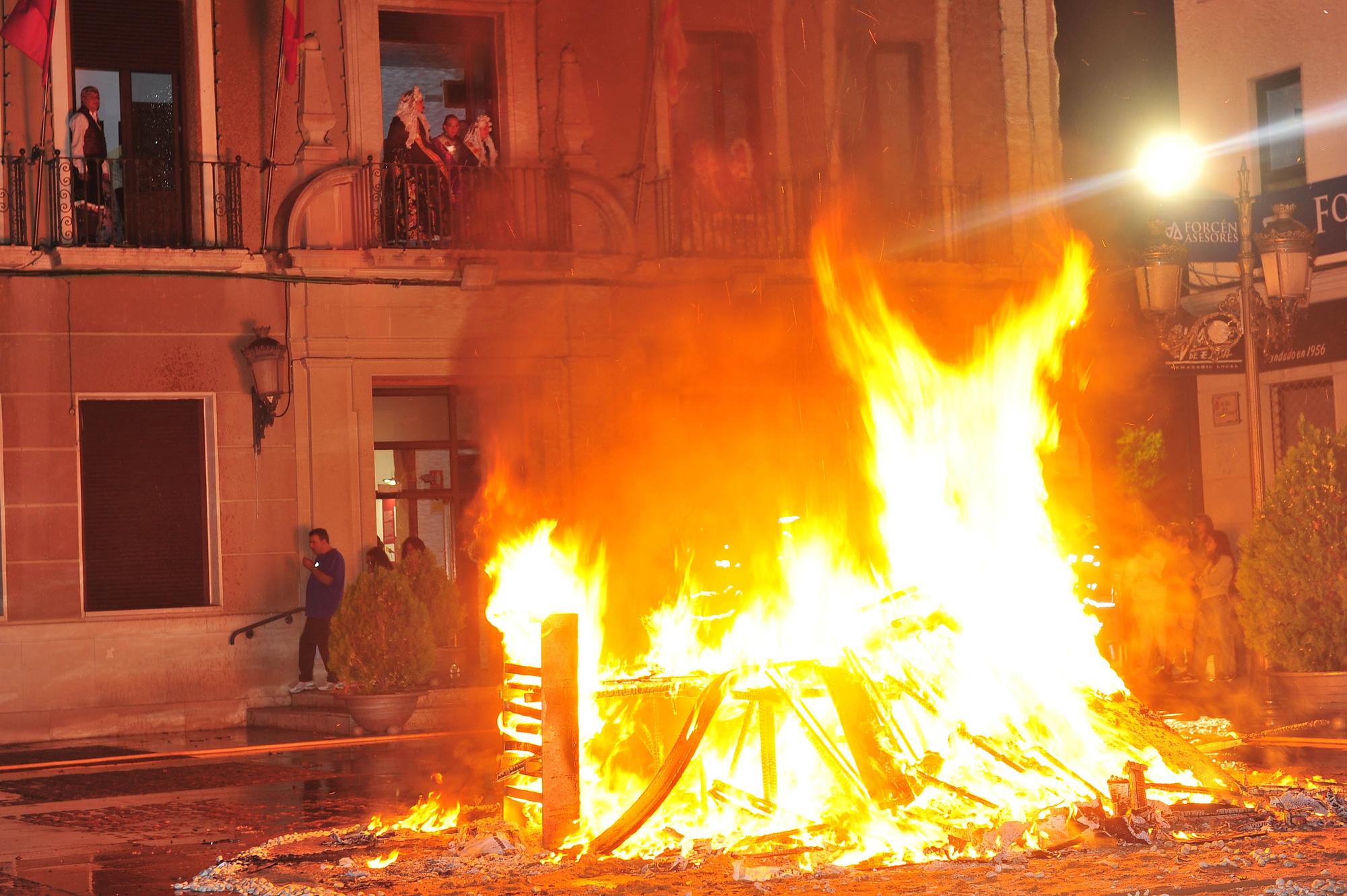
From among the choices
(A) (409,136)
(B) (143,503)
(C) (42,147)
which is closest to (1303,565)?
(A) (409,136)

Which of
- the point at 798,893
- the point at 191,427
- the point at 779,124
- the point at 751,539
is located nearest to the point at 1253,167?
the point at 779,124

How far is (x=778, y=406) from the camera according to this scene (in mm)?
20578

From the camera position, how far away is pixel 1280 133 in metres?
24.5

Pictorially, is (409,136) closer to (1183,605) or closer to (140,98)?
(140,98)

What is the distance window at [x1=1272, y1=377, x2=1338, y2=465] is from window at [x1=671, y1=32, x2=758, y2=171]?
8.64 meters

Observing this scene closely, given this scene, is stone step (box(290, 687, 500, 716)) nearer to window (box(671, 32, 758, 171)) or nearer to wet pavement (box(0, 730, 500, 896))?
wet pavement (box(0, 730, 500, 896))

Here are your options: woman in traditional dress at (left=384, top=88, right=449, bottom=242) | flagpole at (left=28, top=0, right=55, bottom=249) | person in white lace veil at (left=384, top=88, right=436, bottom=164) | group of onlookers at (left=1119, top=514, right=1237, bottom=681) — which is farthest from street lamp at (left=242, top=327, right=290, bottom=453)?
group of onlookers at (left=1119, top=514, right=1237, bottom=681)

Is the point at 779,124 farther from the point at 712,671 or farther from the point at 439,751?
the point at 712,671

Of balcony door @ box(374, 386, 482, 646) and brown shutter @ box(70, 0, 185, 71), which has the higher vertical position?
brown shutter @ box(70, 0, 185, 71)

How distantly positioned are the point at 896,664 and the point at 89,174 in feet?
38.7

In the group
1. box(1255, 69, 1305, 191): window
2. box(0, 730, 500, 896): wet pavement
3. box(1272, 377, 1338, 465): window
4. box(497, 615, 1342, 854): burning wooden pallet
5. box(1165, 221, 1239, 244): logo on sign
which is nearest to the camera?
box(497, 615, 1342, 854): burning wooden pallet

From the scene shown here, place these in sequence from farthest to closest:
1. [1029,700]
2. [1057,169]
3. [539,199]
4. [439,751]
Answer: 1. [1057,169]
2. [539,199]
3. [439,751]
4. [1029,700]

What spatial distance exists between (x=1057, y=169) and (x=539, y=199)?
22.8 ft

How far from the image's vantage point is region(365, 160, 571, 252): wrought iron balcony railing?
62.4 ft
